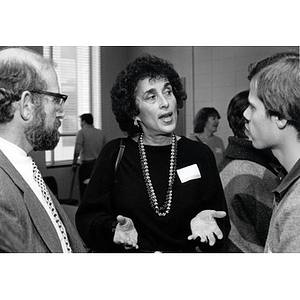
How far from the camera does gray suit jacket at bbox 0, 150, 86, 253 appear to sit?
2.90 ft

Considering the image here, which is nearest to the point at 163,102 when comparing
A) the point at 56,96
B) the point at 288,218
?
the point at 56,96

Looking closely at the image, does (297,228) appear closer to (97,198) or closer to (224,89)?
(97,198)

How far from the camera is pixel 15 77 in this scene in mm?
968

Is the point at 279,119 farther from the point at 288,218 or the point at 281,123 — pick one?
the point at 288,218

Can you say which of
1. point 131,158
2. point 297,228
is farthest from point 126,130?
point 297,228

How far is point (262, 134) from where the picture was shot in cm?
100

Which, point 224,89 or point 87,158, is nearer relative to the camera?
point 87,158

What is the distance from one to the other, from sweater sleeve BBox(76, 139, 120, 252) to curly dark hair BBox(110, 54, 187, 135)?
137mm

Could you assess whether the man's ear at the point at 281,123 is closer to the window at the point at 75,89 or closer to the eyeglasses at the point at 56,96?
the eyeglasses at the point at 56,96

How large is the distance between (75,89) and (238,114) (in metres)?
0.66

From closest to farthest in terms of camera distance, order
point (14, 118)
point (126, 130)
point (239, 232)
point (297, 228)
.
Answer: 1. point (297, 228)
2. point (14, 118)
3. point (239, 232)
4. point (126, 130)

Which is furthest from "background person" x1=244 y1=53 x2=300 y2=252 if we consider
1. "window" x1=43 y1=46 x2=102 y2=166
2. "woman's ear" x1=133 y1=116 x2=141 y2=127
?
"window" x1=43 y1=46 x2=102 y2=166

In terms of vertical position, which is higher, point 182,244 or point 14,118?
point 14,118

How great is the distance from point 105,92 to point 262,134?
0.82 metres
